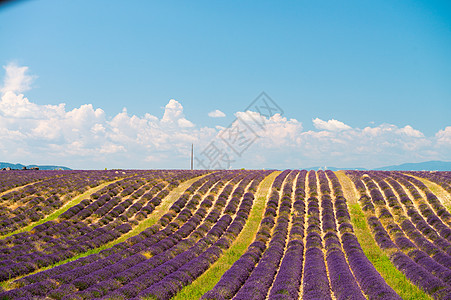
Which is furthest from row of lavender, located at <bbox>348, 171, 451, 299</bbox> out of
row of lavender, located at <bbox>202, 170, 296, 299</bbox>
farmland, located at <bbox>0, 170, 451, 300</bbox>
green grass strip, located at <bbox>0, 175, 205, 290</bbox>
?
green grass strip, located at <bbox>0, 175, 205, 290</bbox>

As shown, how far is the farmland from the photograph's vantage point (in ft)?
44.0

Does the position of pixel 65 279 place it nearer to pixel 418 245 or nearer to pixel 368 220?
pixel 418 245

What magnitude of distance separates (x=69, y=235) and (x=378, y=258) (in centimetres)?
1865

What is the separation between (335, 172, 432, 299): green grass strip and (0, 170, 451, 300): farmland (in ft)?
0.21

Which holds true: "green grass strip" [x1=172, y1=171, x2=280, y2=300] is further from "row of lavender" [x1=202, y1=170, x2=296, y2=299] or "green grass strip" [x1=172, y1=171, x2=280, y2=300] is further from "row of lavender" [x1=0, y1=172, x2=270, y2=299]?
"row of lavender" [x1=0, y1=172, x2=270, y2=299]

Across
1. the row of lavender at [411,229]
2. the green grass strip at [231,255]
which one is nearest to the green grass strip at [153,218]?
the green grass strip at [231,255]

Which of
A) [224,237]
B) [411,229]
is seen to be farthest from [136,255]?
[411,229]

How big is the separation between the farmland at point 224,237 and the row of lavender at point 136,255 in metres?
0.07

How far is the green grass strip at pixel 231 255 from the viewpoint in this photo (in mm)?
13586

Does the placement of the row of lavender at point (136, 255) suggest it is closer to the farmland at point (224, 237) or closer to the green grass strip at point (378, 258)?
the farmland at point (224, 237)

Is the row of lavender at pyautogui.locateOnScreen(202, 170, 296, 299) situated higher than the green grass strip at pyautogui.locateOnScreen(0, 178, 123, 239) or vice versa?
the green grass strip at pyautogui.locateOnScreen(0, 178, 123, 239)

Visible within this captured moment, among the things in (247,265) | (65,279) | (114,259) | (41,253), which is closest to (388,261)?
(247,265)

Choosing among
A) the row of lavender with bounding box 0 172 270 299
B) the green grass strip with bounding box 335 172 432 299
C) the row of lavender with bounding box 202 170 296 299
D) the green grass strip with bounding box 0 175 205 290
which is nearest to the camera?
the row of lavender with bounding box 202 170 296 299

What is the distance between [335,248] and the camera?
1988 centimetres
